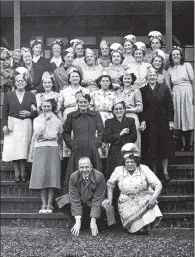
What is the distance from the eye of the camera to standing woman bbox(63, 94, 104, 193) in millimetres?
6949

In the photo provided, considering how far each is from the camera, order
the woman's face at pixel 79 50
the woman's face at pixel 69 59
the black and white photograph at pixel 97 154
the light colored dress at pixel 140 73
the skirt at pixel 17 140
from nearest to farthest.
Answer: the black and white photograph at pixel 97 154
the skirt at pixel 17 140
the light colored dress at pixel 140 73
the woman's face at pixel 69 59
the woman's face at pixel 79 50

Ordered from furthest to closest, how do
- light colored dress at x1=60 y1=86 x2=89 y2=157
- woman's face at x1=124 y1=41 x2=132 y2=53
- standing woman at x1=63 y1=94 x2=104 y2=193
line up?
1. woman's face at x1=124 y1=41 x2=132 y2=53
2. light colored dress at x1=60 y1=86 x2=89 y2=157
3. standing woman at x1=63 y1=94 x2=104 y2=193

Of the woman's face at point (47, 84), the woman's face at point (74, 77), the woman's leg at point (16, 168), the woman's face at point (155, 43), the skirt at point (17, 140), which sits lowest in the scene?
the woman's leg at point (16, 168)

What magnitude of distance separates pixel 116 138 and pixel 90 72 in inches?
52.3

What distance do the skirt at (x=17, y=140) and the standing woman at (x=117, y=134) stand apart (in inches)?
43.3

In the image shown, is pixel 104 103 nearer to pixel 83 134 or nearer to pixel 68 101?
pixel 68 101

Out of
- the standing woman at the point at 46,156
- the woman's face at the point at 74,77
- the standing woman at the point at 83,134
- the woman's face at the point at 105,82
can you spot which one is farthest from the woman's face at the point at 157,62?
the standing woman at the point at 46,156

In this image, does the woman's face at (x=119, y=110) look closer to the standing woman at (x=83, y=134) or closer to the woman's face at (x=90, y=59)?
the standing woman at (x=83, y=134)

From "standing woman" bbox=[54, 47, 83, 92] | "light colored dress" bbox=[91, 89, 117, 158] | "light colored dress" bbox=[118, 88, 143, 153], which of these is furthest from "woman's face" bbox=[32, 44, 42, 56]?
"light colored dress" bbox=[118, 88, 143, 153]

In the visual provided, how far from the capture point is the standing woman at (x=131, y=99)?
744 centimetres

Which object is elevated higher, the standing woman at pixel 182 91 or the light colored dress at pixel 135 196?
the standing woman at pixel 182 91

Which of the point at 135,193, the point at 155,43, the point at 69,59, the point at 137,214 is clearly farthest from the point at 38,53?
the point at 137,214

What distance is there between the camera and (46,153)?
7090 millimetres

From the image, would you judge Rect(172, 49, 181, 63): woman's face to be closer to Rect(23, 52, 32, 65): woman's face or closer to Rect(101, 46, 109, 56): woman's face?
Rect(101, 46, 109, 56): woman's face
